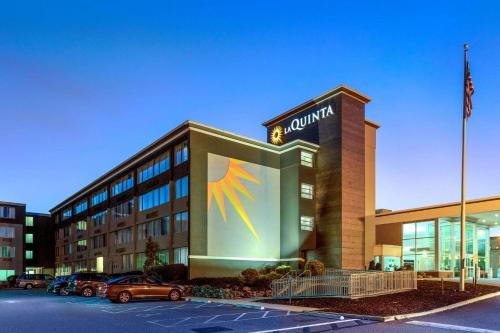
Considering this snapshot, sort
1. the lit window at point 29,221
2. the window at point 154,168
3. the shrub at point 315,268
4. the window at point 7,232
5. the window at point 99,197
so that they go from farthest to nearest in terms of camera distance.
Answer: the lit window at point 29,221, the window at point 7,232, the window at point 99,197, the window at point 154,168, the shrub at point 315,268

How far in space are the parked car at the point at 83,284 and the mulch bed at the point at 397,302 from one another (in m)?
15.2

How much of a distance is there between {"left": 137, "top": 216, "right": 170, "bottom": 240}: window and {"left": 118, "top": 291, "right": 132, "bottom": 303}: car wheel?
18.4m

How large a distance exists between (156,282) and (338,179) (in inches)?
944

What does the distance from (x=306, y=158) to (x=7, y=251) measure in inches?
2517

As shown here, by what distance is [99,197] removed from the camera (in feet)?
215

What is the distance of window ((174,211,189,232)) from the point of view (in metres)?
40.0

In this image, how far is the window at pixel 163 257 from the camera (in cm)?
4265

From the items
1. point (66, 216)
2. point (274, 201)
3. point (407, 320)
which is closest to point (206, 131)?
point (274, 201)

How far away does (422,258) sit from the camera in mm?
44000

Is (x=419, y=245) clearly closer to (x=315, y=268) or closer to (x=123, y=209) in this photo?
(x=315, y=268)

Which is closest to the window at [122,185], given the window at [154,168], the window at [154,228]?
the window at [154,168]

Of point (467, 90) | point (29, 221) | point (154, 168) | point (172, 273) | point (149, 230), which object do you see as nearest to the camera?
point (467, 90)

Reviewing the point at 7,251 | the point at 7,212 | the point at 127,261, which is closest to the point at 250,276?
the point at 127,261

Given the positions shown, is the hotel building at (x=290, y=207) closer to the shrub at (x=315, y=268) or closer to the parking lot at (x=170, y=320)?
the shrub at (x=315, y=268)
